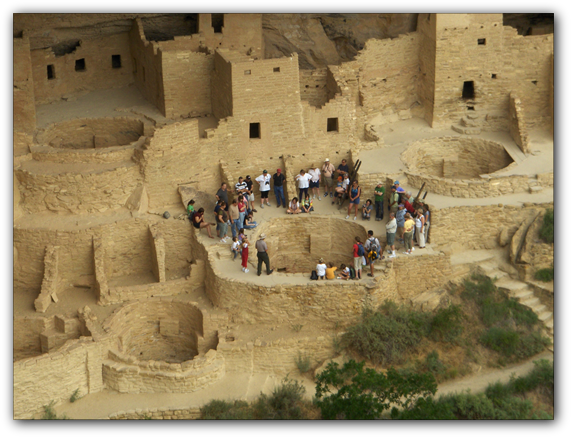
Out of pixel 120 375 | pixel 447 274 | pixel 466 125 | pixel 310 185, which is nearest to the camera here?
pixel 120 375

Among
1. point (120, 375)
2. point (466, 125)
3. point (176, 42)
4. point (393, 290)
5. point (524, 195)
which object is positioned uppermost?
point (176, 42)

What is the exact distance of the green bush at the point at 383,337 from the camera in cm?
2936

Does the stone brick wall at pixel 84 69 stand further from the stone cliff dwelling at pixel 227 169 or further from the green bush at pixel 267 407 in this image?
the green bush at pixel 267 407

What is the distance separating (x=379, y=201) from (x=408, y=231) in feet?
6.14

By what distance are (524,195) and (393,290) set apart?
5.07 meters

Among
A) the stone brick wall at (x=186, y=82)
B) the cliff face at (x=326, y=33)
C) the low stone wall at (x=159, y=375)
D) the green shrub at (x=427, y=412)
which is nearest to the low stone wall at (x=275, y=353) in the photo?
the low stone wall at (x=159, y=375)

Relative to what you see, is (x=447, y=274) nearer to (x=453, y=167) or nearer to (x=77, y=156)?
(x=453, y=167)

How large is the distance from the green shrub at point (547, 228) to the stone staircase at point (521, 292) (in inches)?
56.6

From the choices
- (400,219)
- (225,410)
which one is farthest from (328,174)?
(225,410)

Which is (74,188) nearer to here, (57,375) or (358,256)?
(57,375)

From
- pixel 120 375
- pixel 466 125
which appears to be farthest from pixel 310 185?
pixel 120 375

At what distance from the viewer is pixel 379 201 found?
31875mm

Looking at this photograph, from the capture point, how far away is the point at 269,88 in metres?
32.4

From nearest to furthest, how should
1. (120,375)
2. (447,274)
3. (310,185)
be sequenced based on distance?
(120,375), (447,274), (310,185)
